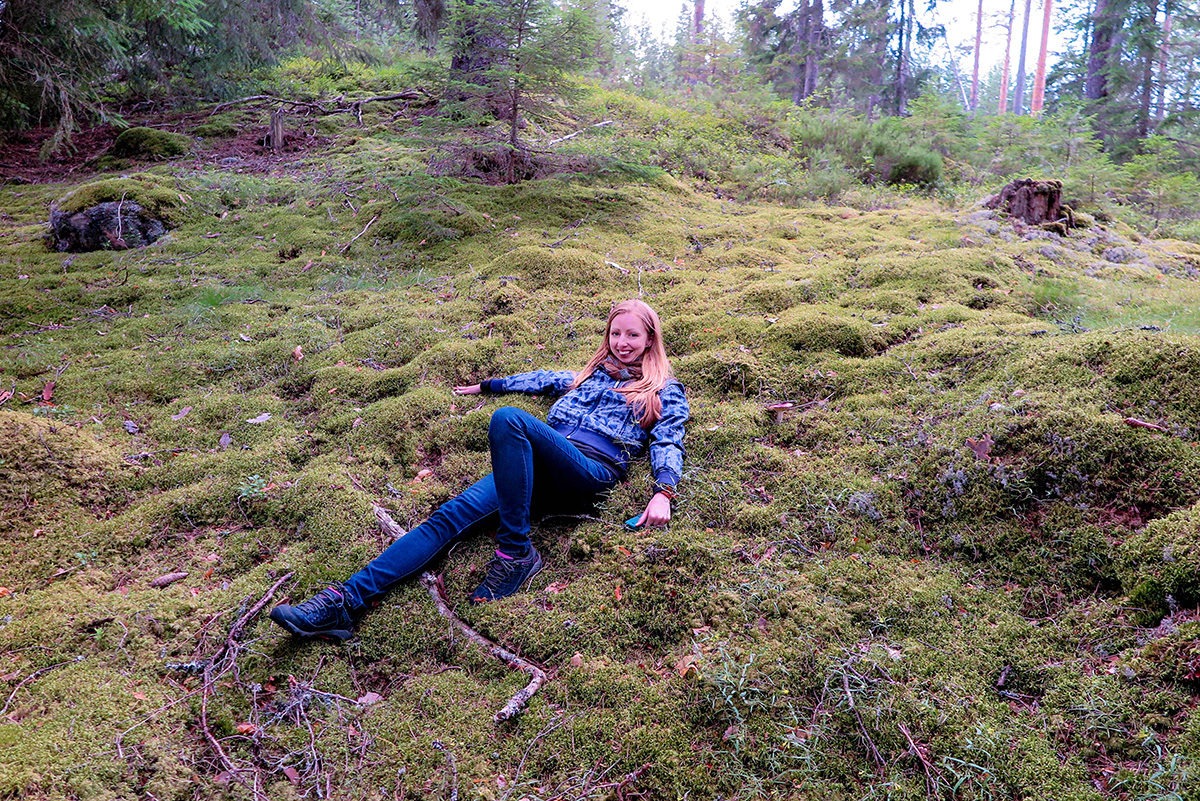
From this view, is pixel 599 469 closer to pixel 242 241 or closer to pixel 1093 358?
pixel 1093 358

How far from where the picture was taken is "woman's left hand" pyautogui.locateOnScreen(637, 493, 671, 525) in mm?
3482

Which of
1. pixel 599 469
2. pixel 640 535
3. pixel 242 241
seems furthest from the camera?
pixel 242 241

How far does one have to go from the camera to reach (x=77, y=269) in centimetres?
723

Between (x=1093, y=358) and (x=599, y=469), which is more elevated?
(x=1093, y=358)

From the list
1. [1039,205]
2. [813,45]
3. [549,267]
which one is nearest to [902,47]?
[813,45]

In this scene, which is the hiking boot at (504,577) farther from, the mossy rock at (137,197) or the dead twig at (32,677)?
the mossy rock at (137,197)

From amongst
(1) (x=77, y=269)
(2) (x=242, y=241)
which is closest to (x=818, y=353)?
(2) (x=242, y=241)

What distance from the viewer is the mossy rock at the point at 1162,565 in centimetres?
255

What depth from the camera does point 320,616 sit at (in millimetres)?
3094

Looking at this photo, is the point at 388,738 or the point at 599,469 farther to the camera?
the point at 599,469

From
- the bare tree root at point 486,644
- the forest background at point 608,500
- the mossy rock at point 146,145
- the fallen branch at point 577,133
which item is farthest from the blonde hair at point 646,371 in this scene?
the mossy rock at point 146,145

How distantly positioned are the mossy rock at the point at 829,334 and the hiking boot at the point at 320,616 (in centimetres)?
365

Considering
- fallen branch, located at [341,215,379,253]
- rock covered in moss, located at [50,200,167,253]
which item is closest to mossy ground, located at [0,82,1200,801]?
fallen branch, located at [341,215,379,253]

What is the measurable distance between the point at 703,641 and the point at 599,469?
1.22 metres
